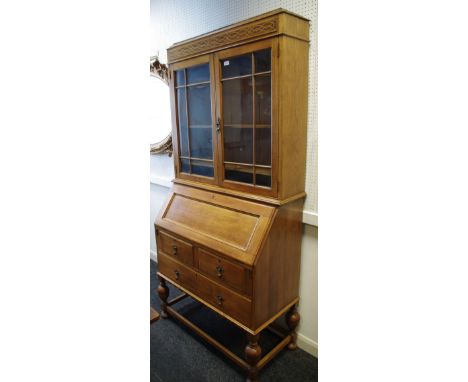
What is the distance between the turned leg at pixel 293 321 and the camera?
1896 millimetres

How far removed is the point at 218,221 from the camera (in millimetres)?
1755

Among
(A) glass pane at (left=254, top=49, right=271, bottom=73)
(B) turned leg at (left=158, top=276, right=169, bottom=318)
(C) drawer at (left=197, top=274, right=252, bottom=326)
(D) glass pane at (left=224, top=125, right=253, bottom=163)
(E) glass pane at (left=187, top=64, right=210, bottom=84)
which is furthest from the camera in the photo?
(B) turned leg at (left=158, top=276, right=169, bottom=318)

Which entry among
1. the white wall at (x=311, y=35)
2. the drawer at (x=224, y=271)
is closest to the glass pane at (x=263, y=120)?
the white wall at (x=311, y=35)

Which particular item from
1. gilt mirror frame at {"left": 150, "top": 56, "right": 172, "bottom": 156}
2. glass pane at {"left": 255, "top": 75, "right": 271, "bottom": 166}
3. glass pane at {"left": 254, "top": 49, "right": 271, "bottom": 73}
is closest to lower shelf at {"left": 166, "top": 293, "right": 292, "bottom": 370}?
glass pane at {"left": 255, "top": 75, "right": 271, "bottom": 166}

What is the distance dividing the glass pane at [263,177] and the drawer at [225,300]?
59cm

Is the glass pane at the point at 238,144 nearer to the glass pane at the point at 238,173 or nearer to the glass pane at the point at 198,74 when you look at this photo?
the glass pane at the point at 238,173

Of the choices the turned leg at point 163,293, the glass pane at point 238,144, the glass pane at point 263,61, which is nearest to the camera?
the glass pane at point 263,61

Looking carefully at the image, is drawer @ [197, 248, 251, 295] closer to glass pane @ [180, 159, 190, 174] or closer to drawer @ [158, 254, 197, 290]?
drawer @ [158, 254, 197, 290]

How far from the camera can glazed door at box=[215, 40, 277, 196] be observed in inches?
60.3
